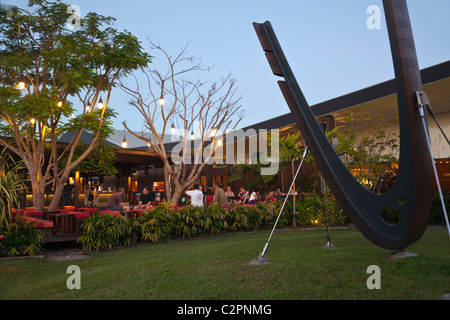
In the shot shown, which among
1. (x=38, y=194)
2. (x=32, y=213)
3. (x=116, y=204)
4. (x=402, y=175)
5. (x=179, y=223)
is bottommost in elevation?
(x=179, y=223)

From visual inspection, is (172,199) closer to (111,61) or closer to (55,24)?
(111,61)

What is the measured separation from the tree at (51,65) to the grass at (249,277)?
16.4ft

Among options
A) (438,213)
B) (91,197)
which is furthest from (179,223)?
(91,197)

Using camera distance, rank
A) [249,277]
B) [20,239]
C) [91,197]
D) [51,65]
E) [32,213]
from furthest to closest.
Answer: [91,197]
[51,65]
[32,213]
[20,239]
[249,277]

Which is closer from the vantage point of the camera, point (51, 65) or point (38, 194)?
point (51, 65)

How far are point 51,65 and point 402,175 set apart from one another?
9.52 m

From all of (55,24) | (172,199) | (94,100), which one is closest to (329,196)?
(172,199)

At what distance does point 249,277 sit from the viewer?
4129 millimetres

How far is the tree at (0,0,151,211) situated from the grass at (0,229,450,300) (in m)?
5.01

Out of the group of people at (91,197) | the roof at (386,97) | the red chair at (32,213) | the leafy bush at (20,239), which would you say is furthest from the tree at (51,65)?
the group of people at (91,197)

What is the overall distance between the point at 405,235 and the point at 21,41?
11707 mm

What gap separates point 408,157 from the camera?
11.4 ft

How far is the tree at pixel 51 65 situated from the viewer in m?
9.69

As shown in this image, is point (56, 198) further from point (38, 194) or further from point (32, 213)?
point (32, 213)
